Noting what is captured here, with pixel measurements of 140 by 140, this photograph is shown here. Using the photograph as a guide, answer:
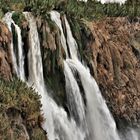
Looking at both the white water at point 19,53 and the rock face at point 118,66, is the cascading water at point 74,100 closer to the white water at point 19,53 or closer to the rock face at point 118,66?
the white water at point 19,53

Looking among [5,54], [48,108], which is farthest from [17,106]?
[48,108]

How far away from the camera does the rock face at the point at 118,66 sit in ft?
151

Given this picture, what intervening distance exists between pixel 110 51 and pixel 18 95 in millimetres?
24202

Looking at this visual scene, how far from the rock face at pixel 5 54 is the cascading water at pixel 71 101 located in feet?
3.61

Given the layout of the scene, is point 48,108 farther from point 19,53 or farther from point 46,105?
point 19,53

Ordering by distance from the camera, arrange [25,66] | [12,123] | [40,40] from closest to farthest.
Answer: [12,123]
[25,66]
[40,40]

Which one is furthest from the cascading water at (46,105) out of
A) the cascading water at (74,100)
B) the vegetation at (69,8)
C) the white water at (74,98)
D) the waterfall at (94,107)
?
the waterfall at (94,107)

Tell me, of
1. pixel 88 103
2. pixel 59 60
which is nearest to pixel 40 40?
pixel 59 60

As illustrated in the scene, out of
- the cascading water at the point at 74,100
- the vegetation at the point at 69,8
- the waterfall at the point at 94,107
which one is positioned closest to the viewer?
the cascading water at the point at 74,100

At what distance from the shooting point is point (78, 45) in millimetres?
44094

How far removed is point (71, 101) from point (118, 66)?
14086 millimetres

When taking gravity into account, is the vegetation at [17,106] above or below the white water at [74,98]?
above

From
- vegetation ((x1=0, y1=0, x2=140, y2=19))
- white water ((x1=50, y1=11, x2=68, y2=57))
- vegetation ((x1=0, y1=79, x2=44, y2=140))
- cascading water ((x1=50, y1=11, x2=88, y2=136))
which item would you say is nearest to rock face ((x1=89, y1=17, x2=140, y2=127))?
vegetation ((x1=0, y1=0, x2=140, y2=19))

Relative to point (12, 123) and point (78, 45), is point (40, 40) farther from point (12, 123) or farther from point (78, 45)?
point (12, 123)
